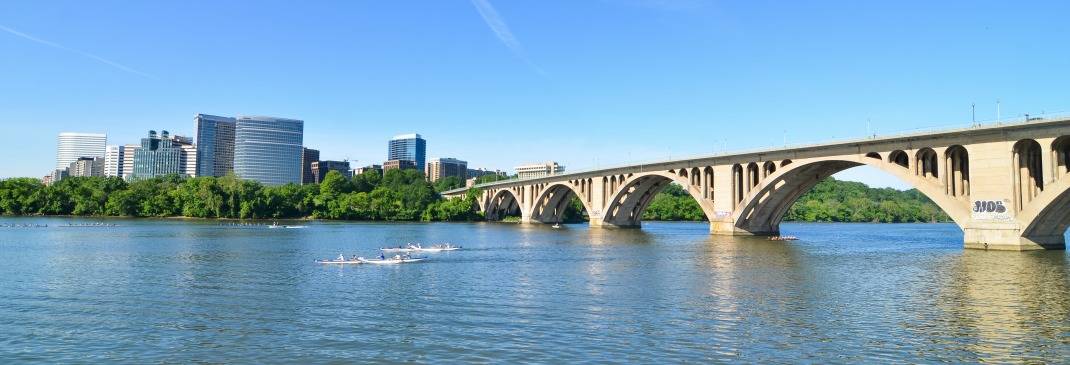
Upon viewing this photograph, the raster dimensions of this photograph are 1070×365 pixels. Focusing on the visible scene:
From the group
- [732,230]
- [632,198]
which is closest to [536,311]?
[732,230]

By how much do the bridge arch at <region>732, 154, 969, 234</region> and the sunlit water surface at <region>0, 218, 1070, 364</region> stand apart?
15996 mm

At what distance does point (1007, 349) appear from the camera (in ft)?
64.1

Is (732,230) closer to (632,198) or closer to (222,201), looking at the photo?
(632,198)

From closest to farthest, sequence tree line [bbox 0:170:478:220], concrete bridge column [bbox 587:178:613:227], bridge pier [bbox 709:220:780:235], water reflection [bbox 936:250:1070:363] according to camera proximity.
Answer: water reflection [bbox 936:250:1070:363], bridge pier [bbox 709:220:780:235], concrete bridge column [bbox 587:178:613:227], tree line [bbox 0:170:478:220]

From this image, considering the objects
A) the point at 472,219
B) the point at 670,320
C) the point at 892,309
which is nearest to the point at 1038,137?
the point at 892,309

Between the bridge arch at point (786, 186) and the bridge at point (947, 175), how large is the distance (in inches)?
4.6

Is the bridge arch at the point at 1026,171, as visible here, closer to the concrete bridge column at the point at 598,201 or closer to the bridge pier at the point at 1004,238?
the bridge pier at the point at 1004,238

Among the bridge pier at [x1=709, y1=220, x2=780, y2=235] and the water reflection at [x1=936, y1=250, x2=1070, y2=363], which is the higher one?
the bridge pier at [x1=709, y1=220, x2=780, y2=235]

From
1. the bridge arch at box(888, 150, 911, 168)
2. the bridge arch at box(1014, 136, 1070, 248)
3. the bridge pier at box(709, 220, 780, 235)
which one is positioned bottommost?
the bridge pier at box(709, 220, 780, 235)

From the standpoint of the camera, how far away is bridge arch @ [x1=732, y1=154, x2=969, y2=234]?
6191 cm

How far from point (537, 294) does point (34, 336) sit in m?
18.4

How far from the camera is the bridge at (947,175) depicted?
161ft

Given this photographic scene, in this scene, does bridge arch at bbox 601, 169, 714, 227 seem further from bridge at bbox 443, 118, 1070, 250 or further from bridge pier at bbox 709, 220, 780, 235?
bridge pier at bbox 709, 220, 780, 235

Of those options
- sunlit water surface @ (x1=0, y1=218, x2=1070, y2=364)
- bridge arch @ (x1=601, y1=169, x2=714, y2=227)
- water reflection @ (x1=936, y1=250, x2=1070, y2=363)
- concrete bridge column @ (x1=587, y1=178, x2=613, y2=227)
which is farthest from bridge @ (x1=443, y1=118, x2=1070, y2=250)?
concrete bridge column @ (x1=587, y1=178, x2=613, y2=227)
